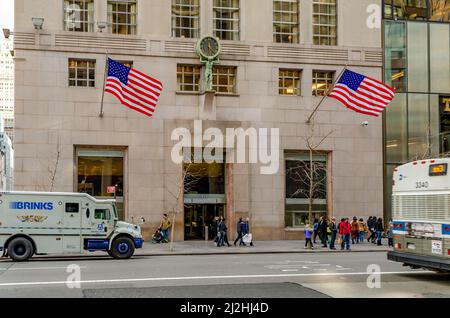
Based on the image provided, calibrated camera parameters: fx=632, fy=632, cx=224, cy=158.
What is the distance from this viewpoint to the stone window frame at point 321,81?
36.2 metres

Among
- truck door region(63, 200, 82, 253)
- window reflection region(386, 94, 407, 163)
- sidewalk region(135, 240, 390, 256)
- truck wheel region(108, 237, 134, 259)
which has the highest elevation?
window reflection region(386, 94, 407, 163)

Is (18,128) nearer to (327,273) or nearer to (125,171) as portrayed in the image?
(125,171)

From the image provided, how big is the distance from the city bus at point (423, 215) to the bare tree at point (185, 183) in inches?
642

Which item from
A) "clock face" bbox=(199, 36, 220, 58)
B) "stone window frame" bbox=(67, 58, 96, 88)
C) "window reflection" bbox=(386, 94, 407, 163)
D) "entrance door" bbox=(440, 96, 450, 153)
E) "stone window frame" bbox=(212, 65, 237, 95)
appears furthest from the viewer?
"entrance door" bbox=(440, 96, 450, 153)

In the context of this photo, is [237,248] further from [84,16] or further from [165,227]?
A: [84,16]

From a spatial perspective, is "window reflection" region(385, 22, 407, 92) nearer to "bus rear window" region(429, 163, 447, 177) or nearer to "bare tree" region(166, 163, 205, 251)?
"bare tree" region(166, 163, 205, 251)

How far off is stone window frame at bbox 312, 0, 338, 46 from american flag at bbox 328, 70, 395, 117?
25.3ft

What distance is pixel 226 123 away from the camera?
34.3 m

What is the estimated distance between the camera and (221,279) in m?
16.6

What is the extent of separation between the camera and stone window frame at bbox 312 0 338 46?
3659cm

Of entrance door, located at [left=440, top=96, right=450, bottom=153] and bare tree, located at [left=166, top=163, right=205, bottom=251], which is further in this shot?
entrance door, located at [left=440, top=96, right=450, bottom=153]

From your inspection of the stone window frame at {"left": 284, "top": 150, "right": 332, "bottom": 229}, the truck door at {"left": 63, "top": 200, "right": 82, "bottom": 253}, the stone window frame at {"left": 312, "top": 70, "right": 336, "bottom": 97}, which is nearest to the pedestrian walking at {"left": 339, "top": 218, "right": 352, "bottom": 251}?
the stone window frame at {"left": 284, "top": 150, "right": 332, "bottom": 229}
